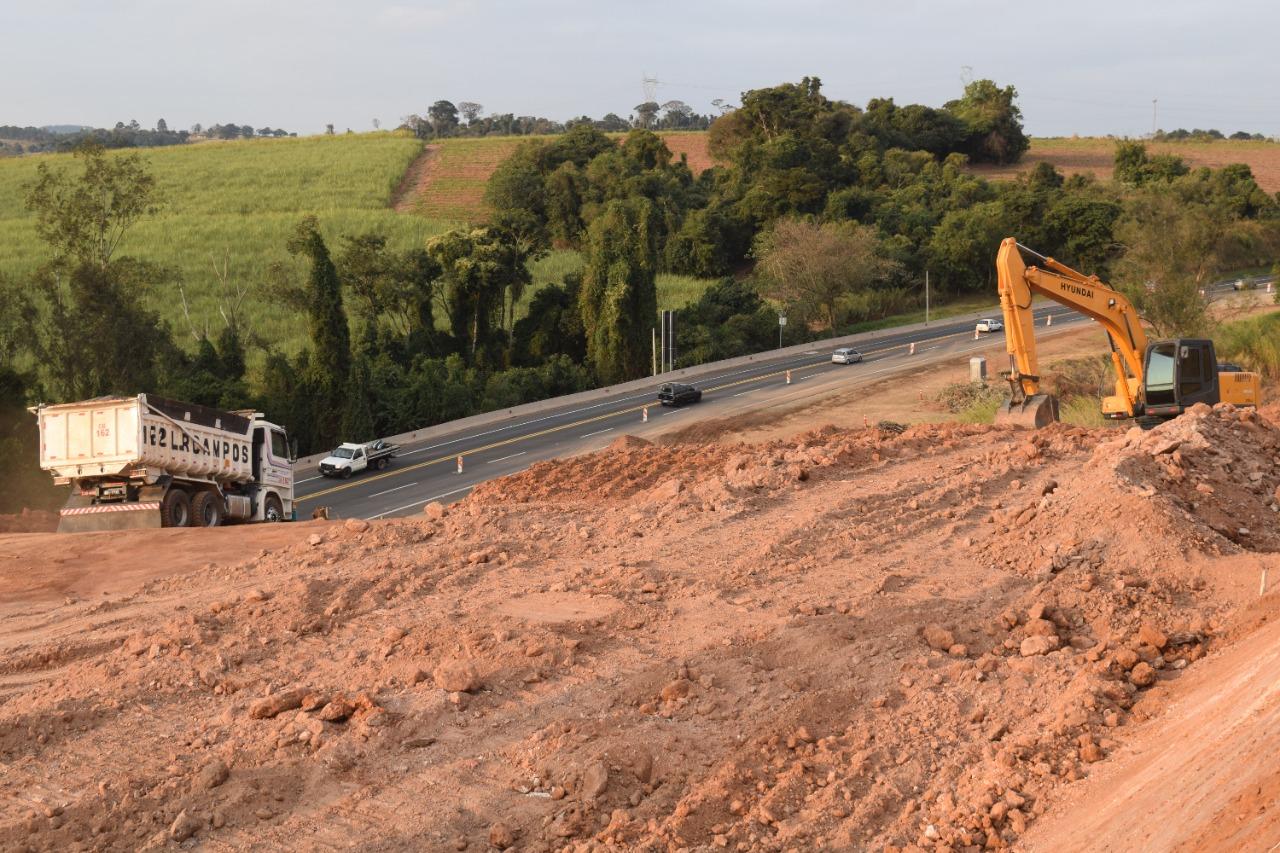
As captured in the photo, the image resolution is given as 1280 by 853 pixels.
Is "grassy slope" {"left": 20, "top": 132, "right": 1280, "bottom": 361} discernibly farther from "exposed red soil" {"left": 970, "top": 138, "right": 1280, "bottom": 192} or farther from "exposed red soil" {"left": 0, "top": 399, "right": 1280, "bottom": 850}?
"exposed red soil" {"left": 0, "top": 399, "right": 1280, "bottom": 850}

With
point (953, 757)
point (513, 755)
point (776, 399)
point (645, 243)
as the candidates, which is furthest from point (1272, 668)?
point (645, 243)

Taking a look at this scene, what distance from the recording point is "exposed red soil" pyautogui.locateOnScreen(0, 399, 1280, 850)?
9.12 m

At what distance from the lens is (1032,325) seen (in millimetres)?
25797

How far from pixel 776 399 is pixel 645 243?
52.3 ft

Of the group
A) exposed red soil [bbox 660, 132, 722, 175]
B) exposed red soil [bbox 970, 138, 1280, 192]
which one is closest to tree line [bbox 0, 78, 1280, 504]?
exposed red soil [bbox 660, 132, 722, 175]

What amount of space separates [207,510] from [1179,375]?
67.1ft

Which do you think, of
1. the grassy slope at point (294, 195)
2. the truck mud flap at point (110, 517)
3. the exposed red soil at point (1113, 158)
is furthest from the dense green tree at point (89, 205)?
the exposed red soil at point (1113, 158)

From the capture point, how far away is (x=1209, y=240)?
5019cm

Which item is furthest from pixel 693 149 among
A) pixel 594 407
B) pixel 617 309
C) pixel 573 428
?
pixel 573 428

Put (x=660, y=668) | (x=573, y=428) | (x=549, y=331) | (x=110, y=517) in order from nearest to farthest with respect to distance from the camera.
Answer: (x=660, y=668), (x=110, y=517), (x=573, y=428), (x=549, y=331)

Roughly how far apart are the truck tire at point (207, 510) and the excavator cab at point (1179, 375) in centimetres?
1979

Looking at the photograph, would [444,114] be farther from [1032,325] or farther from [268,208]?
Result: [1032,325]

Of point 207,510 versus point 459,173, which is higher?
point 459,173

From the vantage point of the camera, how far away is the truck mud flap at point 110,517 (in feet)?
77.7
